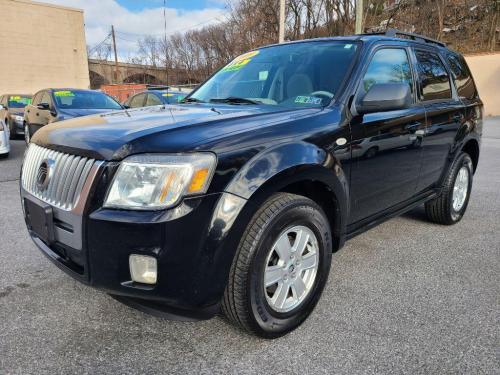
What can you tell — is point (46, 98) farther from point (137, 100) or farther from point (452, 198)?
point (452, 198)

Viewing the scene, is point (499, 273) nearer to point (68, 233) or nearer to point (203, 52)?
point (68, 233)

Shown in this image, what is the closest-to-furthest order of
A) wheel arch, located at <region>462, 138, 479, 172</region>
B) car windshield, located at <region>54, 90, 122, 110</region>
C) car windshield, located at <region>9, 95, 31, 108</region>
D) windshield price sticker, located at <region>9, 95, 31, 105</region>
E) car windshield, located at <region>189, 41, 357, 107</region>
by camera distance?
car windshield, located at <region>189, 41, 357, 107</region> < wheel arch, located at <region>462, 138, 479, 172</region> < car windshield, located at <region>54, 90, 122, 110</region> < car windshield, located at <region>9, 95, 31, 108</region> < windshield price sticker, located at <region>9, 95, 31, 105</region>

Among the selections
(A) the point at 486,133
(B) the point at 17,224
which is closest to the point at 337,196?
(B) the point at 17,224

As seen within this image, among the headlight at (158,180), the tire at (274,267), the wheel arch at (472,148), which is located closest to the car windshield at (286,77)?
the tire at (274,267)

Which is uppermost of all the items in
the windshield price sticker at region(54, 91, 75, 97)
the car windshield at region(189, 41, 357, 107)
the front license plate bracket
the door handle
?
the windshield price sticker at region(54, 91, 75, 97)

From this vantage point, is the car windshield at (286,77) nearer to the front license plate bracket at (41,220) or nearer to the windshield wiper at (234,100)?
the windshield wiper at (234,100)

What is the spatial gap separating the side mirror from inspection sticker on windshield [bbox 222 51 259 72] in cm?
132

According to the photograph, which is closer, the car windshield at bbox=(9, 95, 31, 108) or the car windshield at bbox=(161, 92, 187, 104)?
the car windshield at bbox=(161, 92, 187, 104)

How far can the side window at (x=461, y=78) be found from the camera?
4336 millimetres

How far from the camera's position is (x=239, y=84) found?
3.51 meters

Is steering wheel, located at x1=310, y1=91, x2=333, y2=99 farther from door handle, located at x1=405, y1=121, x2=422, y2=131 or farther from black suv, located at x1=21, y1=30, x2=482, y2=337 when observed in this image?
door handle, located at x1=405, y1=121, x2=422, y2=131

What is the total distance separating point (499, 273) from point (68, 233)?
313cm

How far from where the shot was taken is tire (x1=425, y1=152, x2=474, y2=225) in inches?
167

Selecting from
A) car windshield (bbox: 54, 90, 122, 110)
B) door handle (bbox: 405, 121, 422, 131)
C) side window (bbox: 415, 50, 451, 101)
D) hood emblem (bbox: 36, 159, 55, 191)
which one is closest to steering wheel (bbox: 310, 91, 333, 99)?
door handle (bbox: 405, 121, 422, 131)
